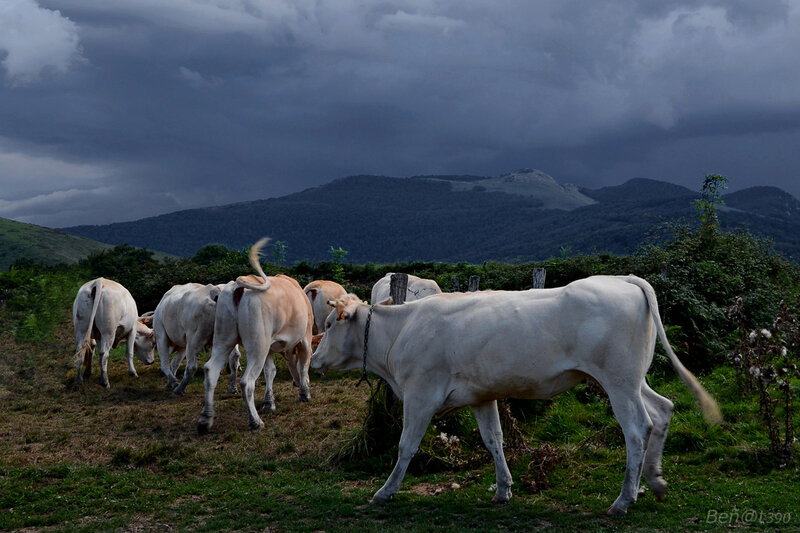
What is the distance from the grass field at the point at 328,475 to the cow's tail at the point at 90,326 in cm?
184

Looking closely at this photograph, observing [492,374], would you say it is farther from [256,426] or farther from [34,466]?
[34,466]

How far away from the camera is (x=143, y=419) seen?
37.7 ft

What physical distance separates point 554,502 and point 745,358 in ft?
11.4

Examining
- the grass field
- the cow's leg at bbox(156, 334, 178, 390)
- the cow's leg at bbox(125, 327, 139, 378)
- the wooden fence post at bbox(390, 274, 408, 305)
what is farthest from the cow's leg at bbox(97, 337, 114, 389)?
the wooden fence post at bbox(390, 274, 408, 305)

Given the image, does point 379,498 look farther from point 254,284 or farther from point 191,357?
point 191,357

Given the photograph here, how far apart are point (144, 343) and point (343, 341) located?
9824 millimetres

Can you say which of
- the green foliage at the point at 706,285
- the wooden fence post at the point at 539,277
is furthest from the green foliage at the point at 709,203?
the wooden fence post at the point at 539,277

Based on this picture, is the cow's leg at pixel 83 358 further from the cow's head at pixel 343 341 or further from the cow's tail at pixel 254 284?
the cow's head at pixel 343 341

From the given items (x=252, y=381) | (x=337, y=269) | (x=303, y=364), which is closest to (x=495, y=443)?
(x=252, y=381)

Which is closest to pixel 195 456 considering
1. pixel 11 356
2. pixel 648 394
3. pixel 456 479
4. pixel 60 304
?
pixel 456 479

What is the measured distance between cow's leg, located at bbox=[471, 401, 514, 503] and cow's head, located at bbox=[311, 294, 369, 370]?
169 centimetres

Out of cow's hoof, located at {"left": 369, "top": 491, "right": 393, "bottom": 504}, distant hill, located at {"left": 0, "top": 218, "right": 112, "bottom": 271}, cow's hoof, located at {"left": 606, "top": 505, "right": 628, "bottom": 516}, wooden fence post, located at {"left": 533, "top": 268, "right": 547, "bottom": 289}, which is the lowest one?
cow's hoof, located at {"left": 369, "top": 491, "right": 393, "bottom": 504}

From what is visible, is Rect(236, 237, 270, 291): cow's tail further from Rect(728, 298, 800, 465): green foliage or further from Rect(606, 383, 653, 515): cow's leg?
Rect(728, 298, 800, 465): green foliage

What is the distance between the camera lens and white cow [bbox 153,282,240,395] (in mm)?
12633
